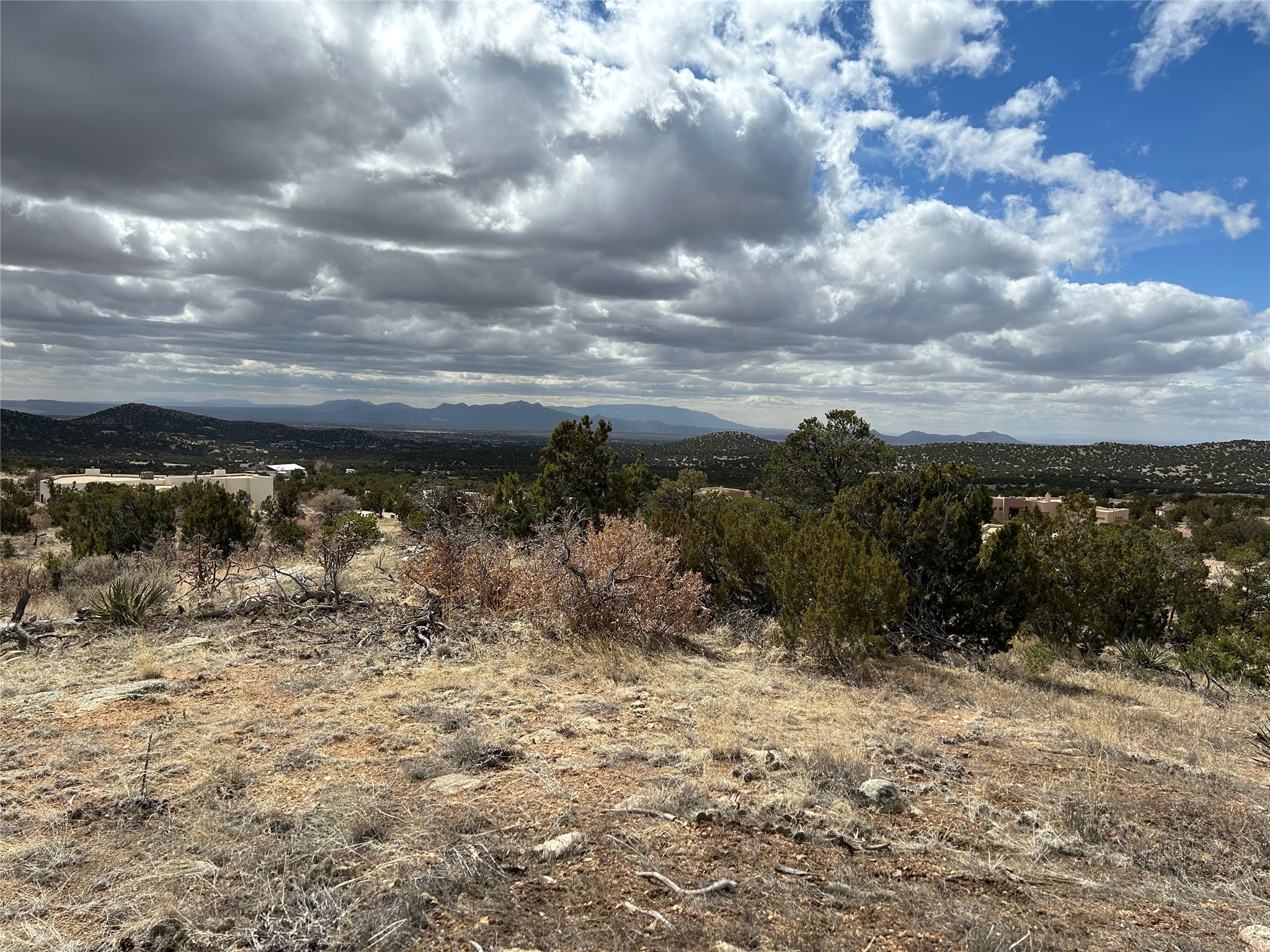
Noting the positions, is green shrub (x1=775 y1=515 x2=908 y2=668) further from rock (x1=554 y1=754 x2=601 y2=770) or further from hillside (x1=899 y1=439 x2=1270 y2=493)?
hillside (x1=899 y1=439 x2=1270 y2=493)

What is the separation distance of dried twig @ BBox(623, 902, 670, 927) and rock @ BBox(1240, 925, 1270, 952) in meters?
2.82

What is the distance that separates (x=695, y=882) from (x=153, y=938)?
2.68 m

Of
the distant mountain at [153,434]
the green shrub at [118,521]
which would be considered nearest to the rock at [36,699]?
the green shrub at [118,521]

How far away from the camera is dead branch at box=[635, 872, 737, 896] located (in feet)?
12.2

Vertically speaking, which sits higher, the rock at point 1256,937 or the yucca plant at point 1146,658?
the rock at point 1256,937

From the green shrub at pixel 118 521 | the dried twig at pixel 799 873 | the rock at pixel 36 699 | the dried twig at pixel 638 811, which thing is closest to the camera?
the dried twig at pixel 799 873

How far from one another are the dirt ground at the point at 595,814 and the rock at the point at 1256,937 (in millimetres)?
54

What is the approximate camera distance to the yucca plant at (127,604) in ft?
33.0

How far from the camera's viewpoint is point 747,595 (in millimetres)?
12617

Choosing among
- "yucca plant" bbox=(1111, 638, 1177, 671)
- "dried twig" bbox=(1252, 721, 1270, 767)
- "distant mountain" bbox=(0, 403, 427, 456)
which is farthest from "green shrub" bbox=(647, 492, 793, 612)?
"distant mountain" bbox=(0, 403, 427, 456)

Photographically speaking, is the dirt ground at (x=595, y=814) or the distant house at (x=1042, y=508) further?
the distant house at (x=1042, y=508)

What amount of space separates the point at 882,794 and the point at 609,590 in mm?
5039

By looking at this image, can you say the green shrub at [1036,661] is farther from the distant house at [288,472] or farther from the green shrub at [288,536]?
the distant house at [288,472]

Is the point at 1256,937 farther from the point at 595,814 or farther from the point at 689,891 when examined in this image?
the point at 595,814
